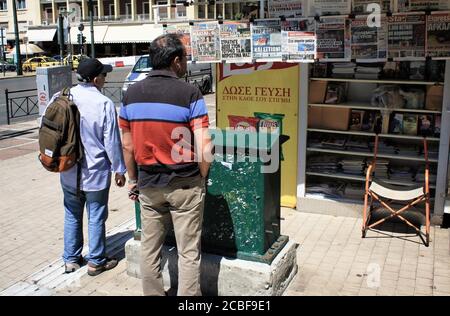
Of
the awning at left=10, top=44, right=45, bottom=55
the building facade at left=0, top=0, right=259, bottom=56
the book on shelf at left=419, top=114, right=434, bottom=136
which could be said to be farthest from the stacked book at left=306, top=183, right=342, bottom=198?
the awning at left=10, top=44, right=45, bottom=55

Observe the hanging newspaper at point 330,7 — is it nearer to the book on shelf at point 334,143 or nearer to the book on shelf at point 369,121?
the book on shelf at point 369,121

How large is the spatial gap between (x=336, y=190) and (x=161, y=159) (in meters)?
3.37

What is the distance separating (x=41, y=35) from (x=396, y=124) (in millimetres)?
70307

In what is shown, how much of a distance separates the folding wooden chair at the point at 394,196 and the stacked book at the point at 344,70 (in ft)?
2.87

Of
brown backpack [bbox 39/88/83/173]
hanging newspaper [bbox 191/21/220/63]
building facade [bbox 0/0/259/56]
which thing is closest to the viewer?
brown backpack [bbox 39/88/83/173]

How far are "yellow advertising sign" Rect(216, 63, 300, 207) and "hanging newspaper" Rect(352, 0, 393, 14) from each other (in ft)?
3.02

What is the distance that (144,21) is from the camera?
61.9 metres

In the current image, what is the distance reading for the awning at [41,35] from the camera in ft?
223

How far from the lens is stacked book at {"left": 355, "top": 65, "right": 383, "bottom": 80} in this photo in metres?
5.93

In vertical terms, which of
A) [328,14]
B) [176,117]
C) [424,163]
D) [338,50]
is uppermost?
[328,14]

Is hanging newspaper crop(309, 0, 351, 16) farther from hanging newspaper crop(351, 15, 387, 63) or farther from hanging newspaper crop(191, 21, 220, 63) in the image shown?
hanging newspaper crop(191, 21, 220, 63)

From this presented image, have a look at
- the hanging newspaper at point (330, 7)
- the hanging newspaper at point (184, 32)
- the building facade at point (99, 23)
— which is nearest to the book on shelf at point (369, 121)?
the hanging newspaper at point (330, 7)

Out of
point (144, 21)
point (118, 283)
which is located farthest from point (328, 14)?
point (144, 21)
